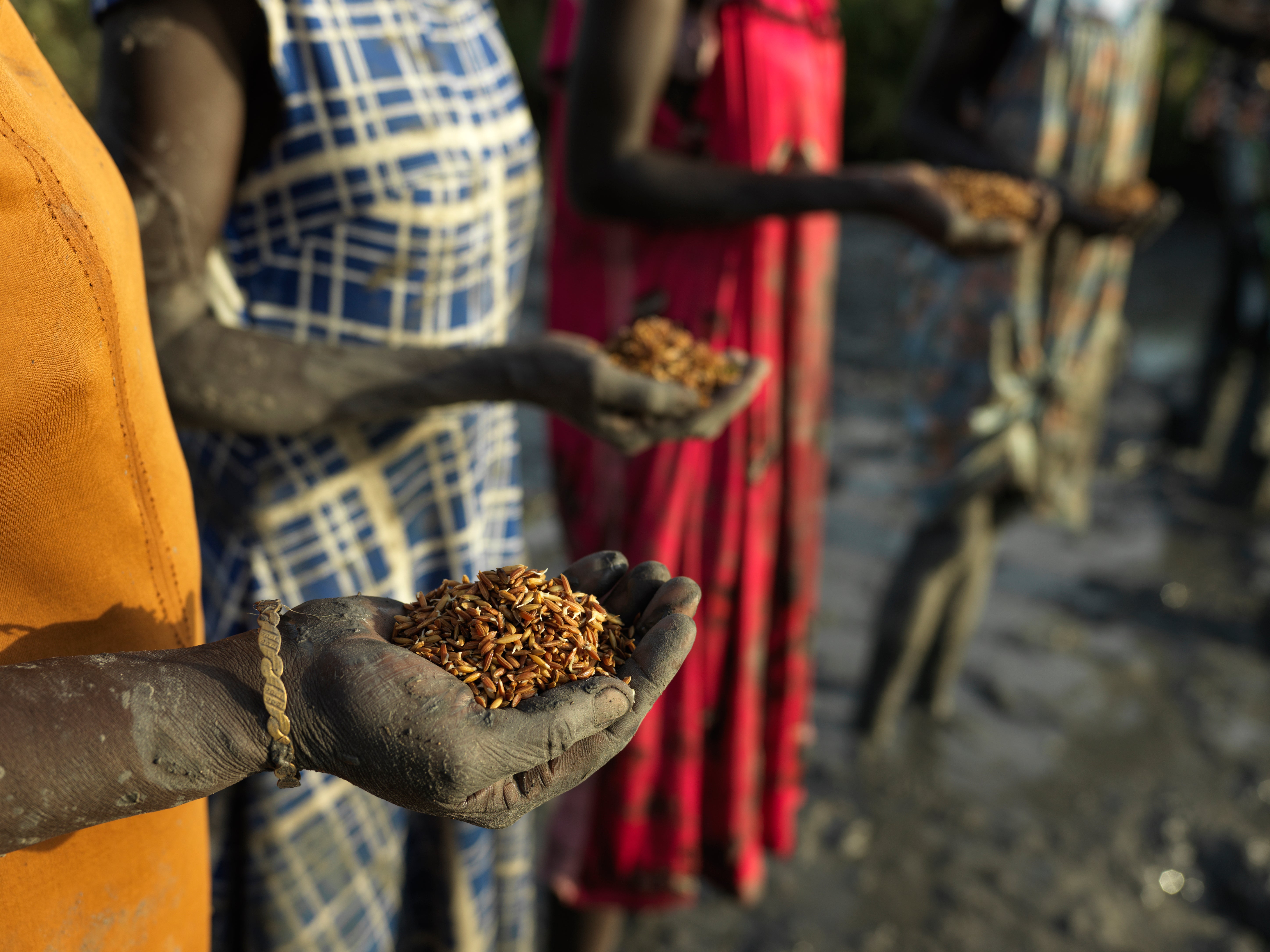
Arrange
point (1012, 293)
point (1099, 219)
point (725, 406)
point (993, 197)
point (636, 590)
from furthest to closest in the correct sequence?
point (1012, 293) → point (1099, 219) → point (993, 197) → point (725, 406) → point (636, 590)

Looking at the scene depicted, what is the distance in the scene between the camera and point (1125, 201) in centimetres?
307

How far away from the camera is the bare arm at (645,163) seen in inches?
74.8

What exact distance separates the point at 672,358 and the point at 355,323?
609 mm

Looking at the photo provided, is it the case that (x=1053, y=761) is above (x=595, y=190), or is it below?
below

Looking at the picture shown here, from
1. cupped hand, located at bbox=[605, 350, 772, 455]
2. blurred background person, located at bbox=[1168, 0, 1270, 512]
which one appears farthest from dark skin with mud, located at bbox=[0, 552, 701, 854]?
blurred background person, located at bbox=[1168, 0, 1270, 512]

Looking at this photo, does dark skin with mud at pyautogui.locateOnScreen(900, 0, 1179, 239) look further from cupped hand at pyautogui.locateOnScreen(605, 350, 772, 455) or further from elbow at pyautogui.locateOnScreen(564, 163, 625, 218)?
cupped hand at pyautogui.locateOnScreen(605, 350, 772, 455)

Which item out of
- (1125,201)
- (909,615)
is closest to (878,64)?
(1125,201)

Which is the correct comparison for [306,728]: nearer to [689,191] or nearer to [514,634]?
[514,634]

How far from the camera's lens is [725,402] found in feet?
5.48

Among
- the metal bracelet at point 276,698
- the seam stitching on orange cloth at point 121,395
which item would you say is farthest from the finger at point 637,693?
the seam stitching on orange cloth at point 121,395

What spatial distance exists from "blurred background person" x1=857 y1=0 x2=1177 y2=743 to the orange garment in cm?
268

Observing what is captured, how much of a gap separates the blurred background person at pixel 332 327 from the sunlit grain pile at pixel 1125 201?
2.00 m

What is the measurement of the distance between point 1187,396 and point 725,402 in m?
6.38

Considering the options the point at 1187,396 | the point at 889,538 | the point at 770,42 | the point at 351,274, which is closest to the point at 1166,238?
the point at 1187,396
